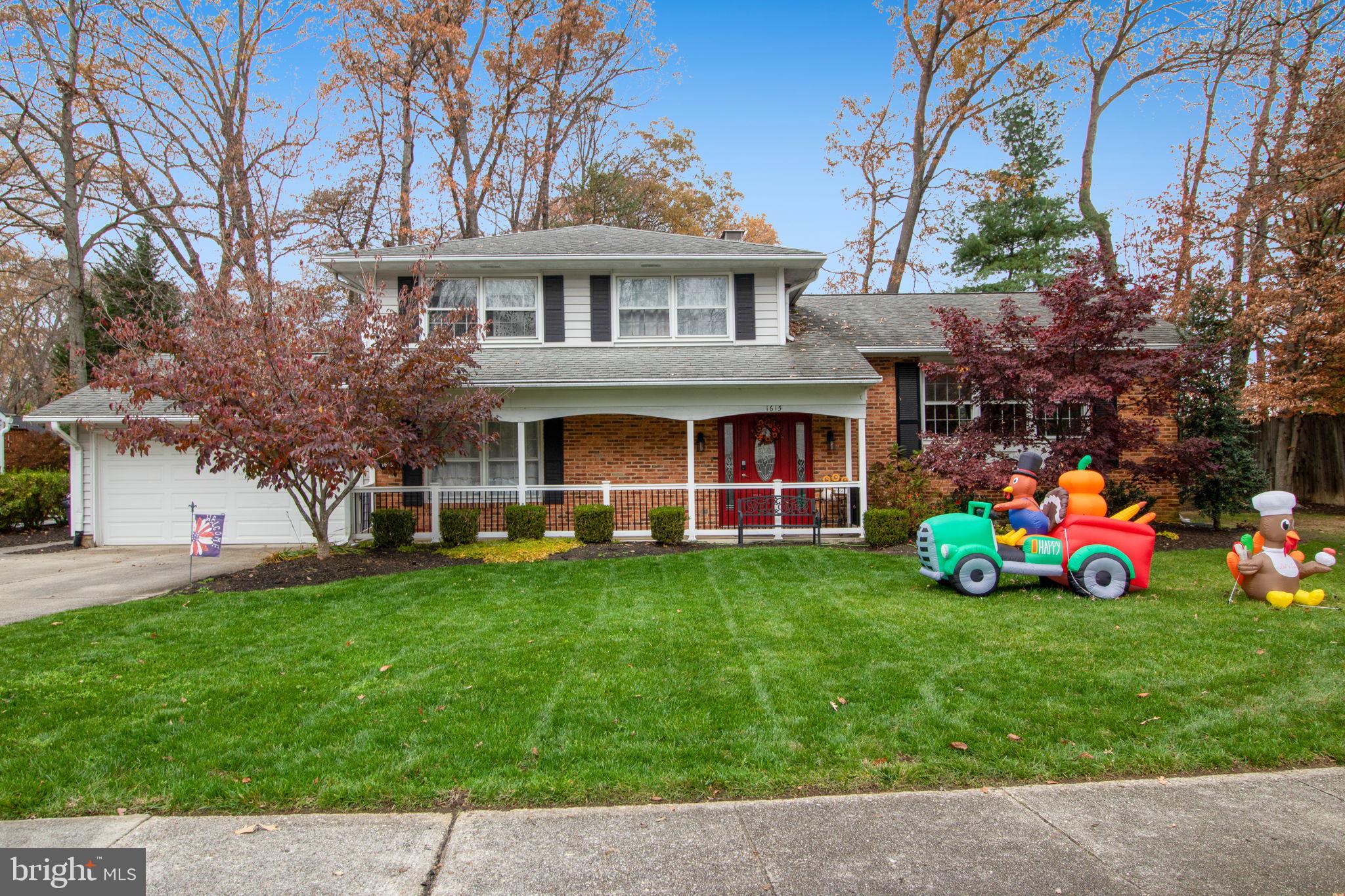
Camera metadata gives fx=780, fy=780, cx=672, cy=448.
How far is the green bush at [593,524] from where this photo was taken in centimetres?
1249

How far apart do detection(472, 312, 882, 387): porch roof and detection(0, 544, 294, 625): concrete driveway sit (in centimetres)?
502

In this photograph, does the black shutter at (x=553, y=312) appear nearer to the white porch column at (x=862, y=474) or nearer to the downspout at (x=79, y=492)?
the white porch column at (x=862, y=474)

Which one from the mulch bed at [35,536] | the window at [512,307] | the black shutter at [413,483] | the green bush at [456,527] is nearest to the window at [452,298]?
the window at [512,307]

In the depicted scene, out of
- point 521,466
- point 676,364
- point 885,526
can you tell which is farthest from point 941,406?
point 521,466

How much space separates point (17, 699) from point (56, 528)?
51.2 ft

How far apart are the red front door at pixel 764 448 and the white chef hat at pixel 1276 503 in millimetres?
7929

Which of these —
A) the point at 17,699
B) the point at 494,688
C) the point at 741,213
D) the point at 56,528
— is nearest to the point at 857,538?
the point at 494,688

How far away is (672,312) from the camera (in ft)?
48.6

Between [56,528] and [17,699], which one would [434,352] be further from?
[56,528]

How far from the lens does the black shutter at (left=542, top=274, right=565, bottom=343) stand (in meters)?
14.7

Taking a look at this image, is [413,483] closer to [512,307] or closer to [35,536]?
[512,307]

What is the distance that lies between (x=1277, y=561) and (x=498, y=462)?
455 inches

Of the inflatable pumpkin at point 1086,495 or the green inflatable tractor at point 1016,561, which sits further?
the inflatable pumpkin at point 1086,495

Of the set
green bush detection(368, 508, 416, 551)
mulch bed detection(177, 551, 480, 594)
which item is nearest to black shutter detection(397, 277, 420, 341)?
green bush detection(368, 508, 416, 551)
